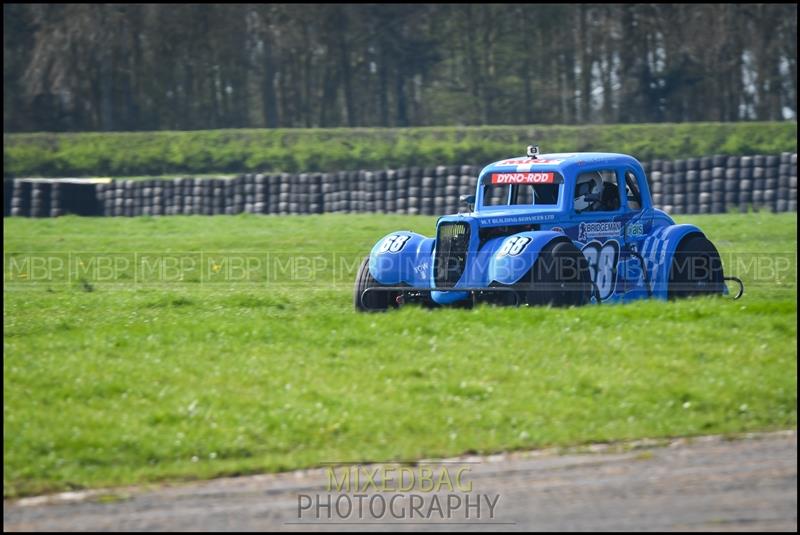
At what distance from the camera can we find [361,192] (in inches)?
1056

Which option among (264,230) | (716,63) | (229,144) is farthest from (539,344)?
(716,63)

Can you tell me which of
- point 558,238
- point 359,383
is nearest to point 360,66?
point 558,238

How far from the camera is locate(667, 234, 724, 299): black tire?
12.6 meters

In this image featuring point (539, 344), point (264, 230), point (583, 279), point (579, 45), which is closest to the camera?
point (539, 344)

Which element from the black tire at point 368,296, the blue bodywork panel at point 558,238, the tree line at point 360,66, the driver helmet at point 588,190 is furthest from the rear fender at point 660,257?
the tree line at point 360,66

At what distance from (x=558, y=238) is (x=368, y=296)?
2103mm

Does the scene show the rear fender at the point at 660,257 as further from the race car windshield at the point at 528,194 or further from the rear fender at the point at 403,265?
the rear fender at the point at 403,265

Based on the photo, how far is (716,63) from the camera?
47344 millimetres

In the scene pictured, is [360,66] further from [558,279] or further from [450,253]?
[558,279]

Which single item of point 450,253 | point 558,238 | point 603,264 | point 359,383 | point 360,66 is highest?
point 360,66

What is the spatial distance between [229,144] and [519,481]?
35.6 metres

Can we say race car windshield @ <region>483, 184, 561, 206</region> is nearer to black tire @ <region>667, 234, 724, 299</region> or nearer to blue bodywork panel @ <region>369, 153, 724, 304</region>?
blue bodywork panel @ <region>369, 153, 724, 304</region>

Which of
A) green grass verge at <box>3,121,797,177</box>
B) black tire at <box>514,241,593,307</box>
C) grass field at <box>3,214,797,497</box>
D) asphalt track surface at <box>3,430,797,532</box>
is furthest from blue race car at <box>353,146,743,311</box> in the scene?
green grass verge at <box>3,121,797,177</box>

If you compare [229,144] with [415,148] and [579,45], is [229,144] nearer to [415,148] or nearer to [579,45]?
[415,148]
